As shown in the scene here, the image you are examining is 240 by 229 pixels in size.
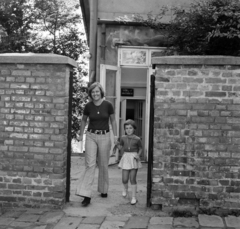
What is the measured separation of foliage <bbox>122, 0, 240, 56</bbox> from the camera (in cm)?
749

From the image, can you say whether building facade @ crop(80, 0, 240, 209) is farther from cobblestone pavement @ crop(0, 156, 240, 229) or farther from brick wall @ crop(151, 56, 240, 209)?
cobblestone pavement @ crop(0, 156, 240, 229)

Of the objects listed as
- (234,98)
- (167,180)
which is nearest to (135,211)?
(167,180)

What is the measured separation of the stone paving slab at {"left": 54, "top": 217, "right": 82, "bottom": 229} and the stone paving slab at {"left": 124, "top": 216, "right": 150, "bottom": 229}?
592 mm

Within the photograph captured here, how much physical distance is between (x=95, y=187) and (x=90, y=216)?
1658 mm

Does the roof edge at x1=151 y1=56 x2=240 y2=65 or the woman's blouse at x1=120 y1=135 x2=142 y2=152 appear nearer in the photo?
the roof edge at x1=151 y1=56 x2=240 y2=65

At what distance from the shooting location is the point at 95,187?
273 inches

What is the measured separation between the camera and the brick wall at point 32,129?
563 cm

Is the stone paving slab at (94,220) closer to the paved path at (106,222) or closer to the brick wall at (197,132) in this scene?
the paved path at (106,222)

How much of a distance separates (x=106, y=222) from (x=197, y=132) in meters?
1.62

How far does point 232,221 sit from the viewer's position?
5109mm

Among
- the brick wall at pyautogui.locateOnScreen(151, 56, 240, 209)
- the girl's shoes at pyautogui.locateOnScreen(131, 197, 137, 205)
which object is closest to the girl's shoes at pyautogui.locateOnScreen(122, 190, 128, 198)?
the girl's shoes at pyautogui.locateOnScreen(131, 197, 137, 205)

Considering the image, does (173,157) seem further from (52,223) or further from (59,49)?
(59,49)

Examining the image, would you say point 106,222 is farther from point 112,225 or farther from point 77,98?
point 77,98

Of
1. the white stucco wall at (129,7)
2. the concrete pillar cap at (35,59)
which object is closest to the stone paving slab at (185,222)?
the concrete pillar cap at (35,59)
